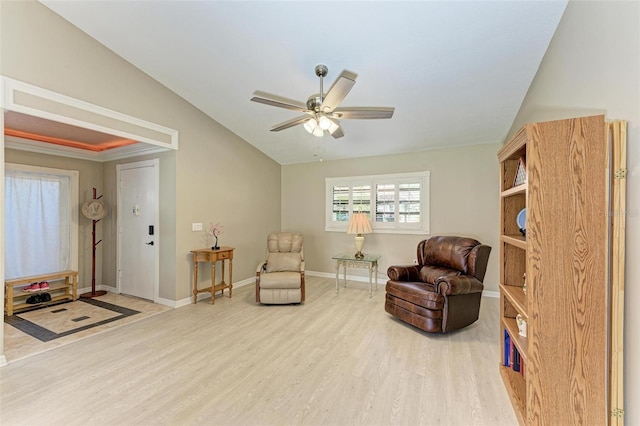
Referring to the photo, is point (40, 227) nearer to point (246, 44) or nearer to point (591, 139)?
point (246, 44)

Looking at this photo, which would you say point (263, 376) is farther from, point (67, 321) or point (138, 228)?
point (138, 228)

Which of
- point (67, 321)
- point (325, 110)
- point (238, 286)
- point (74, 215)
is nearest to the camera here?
point (325, 110)

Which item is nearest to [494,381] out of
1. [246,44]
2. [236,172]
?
[246,44]

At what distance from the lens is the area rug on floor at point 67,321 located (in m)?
2.84

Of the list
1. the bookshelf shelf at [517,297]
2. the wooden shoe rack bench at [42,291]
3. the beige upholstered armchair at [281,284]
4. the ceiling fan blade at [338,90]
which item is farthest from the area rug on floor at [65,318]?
the bookshelf shelf at [517,297]

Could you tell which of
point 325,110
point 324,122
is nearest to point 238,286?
point 324,122

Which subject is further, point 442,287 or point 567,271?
point 442,287

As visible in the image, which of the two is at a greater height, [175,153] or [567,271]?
[175,153]

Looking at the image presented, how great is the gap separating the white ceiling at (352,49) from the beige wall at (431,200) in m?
0.70

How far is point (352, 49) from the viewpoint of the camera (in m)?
2.69

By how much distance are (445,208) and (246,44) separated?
3842 millimetres

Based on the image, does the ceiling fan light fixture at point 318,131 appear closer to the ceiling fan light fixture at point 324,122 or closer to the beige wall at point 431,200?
the ceiling fan light fixture at point 324,122

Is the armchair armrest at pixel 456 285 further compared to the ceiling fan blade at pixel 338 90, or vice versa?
the armchair armrest at pixel 456 285

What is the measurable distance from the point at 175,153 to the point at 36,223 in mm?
2390
